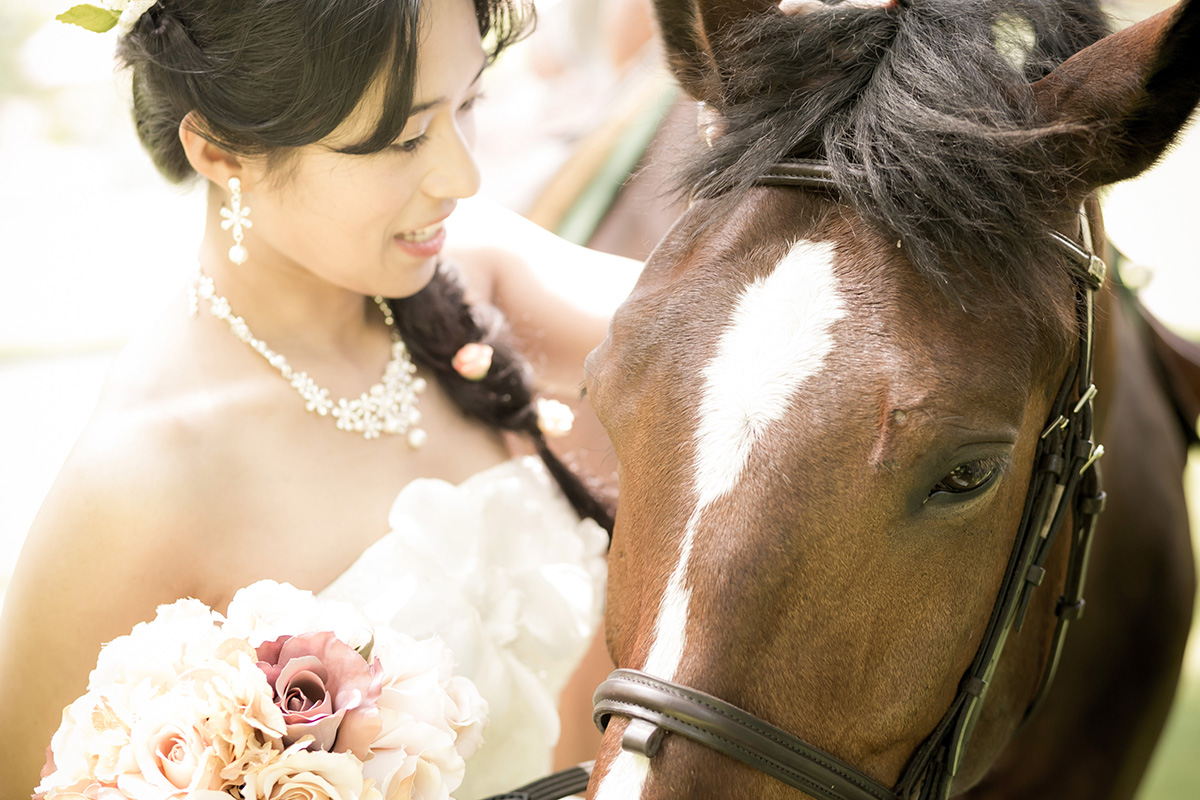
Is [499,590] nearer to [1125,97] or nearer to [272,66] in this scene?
[272,66]

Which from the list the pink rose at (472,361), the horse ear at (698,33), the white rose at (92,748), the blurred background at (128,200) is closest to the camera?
the white rose at (92,748)

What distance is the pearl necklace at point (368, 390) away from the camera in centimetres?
182

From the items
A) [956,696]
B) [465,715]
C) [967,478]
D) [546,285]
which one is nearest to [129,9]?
[546,285]

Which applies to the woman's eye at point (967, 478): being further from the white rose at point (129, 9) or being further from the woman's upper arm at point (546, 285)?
the white rose at point (129, 9)

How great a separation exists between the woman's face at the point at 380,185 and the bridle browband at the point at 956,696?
2.36ft

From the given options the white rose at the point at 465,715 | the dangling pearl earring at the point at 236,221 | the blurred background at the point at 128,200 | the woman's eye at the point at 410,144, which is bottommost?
the blurred background at the point at 128,200

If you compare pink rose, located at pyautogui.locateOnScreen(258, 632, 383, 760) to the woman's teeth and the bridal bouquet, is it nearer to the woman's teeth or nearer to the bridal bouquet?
the bridal bouquet

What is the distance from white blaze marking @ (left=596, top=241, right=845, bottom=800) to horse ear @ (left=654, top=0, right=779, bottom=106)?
47cm

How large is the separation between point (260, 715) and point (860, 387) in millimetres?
804

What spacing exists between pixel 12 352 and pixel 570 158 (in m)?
7.08

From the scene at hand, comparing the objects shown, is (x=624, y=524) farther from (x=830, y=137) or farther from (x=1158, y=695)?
(x=1158, y=695)

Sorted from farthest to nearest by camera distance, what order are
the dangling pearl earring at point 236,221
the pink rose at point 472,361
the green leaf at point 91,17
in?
1. the pink rose at point 472,361
2. the dangling pearl earring at point 236,221
3. the green leaf at point 91,17

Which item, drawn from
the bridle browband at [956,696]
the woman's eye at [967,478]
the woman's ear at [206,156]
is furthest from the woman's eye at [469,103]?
the woman's eye at [967,478]

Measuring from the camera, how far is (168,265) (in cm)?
944
